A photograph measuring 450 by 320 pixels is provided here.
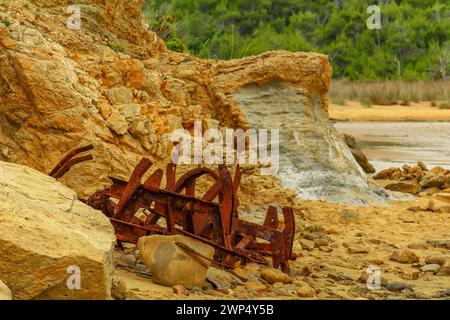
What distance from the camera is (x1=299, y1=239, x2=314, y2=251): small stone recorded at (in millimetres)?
6766

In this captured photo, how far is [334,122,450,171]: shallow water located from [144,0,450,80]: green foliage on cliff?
38.9 feet

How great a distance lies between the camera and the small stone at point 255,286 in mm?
4703

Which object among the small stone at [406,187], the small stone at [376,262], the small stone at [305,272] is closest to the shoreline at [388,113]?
the small stone at [406,187]

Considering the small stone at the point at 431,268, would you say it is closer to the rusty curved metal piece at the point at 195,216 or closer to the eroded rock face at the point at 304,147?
the rusty curved metal piece at the point at 195,216

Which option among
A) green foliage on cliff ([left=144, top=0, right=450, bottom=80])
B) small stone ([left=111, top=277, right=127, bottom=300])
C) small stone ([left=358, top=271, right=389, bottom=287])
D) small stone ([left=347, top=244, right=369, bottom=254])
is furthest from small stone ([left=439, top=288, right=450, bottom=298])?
green foliage on cliff ([left=144, top=0, right=450, bottom=80])

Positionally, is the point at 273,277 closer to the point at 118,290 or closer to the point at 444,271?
the point at 118,290

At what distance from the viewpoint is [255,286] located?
475cm

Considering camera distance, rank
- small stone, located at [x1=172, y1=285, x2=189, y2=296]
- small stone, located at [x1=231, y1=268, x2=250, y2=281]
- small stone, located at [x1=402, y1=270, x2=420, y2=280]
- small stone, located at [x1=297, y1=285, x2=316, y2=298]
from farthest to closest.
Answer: small stone, located at [x1=402, y1=270, x2=420, y2=280] < small stone, located at [x1=231, y1=268, x2=250, y2=281] < small stone, located at [x1=297, y1=285, x2=316, y2=298] < small stone, located at [x1=172, y1=285, x2=189, y2=296]

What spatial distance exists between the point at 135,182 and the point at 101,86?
3.20 m

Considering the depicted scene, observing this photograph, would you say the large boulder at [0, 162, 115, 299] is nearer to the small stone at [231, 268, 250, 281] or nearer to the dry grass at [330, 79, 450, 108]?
the small stone at [231, 268, 250, 281]

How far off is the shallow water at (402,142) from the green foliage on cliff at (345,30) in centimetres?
1187

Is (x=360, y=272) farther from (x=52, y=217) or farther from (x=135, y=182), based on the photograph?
(x=52, y=217)

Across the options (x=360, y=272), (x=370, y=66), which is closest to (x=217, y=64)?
(x=360, y=272)

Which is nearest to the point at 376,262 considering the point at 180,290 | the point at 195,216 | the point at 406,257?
the point at 406,257
